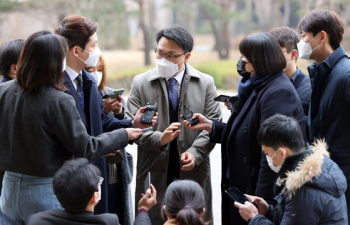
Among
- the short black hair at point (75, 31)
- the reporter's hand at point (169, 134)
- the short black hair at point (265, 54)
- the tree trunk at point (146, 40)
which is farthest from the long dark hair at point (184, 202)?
the tree trunk at point (146, 40)

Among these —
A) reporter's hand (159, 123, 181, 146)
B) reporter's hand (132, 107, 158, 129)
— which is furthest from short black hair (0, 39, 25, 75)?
reporter's hand (159, 123, 181, 146)

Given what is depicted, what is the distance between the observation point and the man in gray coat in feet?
9.44

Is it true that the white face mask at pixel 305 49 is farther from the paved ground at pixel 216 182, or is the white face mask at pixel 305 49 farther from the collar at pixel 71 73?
the paved ground at pixel 216 182

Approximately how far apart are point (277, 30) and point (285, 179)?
1.62 metres

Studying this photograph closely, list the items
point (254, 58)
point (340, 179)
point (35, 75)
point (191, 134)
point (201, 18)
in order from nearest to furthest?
point (340, 179)
point (35, 75)
point (254, 58)
point (191, 134)
point (201, 18)

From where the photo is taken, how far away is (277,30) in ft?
10.0

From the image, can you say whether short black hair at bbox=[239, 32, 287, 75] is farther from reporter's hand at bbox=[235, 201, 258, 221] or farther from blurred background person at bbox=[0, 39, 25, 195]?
blurred background person at bbox=[0, 39, 25, 195]

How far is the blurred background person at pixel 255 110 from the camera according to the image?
2.22 metres

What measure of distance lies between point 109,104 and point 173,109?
1.82ft

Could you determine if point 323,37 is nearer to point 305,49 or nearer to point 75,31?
point 305,49

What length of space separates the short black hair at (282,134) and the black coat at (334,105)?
2.14 feet

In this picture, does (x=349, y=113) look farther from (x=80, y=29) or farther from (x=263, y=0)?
(x=263, y=0)

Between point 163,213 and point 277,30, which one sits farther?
point 277,30

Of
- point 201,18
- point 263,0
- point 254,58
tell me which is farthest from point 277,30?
point 201,18
